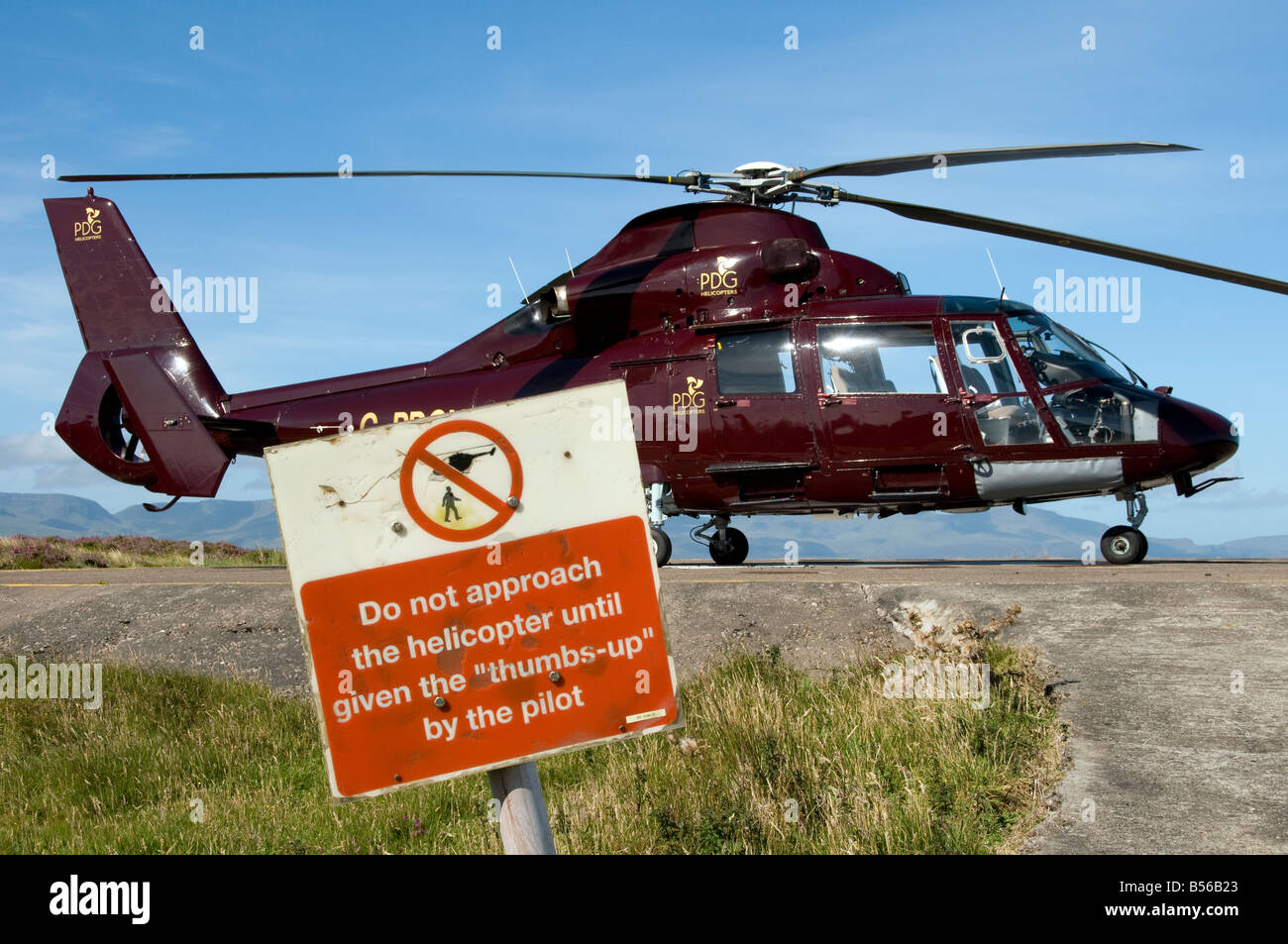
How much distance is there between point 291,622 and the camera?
11070mm

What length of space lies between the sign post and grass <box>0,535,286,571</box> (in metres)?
17.5

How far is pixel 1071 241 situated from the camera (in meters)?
11.3

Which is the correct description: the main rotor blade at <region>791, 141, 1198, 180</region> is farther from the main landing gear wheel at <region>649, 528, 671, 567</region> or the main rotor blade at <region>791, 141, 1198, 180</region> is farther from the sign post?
the sign post

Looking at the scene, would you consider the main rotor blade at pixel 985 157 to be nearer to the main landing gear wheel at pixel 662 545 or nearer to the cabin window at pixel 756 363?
the cabin window at pixel 756 363

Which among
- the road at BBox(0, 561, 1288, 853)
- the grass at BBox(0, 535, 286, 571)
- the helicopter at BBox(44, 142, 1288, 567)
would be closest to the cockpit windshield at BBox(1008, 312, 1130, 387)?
the helicopter at BBox(44, 142, 1288, 567)

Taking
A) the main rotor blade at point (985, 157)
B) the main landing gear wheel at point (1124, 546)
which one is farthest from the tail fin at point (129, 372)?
the main landing gear wheel at point (1124, 546)

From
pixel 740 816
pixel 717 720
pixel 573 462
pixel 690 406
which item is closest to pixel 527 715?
pixel 573 462

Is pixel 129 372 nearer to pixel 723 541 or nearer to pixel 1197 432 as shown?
pixel 723 541

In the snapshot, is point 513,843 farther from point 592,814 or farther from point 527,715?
point 592,814

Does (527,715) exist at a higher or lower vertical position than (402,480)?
lower

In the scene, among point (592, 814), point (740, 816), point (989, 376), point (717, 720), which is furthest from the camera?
point (989, 376)

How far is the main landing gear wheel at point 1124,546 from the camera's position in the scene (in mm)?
13047
